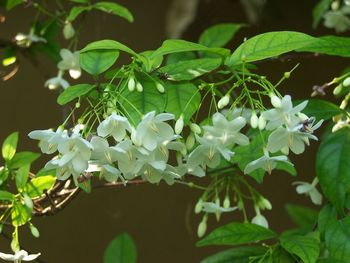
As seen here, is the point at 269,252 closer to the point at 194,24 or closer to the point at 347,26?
the point at 347,26

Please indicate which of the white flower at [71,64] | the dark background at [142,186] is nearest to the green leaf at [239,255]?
the white flower at [71,64]

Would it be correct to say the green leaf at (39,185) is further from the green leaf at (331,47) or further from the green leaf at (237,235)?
the green leaf at (331,47)

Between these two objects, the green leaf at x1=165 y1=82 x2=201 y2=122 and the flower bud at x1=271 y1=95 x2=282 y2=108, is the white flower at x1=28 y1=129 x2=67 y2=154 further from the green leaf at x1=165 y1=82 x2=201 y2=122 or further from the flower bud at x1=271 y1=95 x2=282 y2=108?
the flower bud at x1=271 y1=95 x2=282 y2=108

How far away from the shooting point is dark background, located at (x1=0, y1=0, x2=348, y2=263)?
2453mm

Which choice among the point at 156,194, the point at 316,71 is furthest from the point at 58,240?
the point at 316,71

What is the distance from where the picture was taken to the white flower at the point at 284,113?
3.59 feet

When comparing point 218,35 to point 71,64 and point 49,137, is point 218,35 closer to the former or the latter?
point 71,64

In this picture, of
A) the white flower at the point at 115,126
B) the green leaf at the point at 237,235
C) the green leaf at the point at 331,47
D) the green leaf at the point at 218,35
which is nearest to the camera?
the white flower at the point at 115,126

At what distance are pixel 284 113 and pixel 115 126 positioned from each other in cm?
28

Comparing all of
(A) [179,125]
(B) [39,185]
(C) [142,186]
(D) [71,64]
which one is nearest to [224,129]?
(A) [179,125]

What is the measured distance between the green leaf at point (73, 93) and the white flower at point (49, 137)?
2.3 inches

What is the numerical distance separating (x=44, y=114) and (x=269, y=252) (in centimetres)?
131

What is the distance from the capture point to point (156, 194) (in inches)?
103

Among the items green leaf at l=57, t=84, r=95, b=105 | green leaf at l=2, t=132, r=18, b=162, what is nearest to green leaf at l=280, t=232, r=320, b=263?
green leaf at l=57, t=84, r=95, b=105
